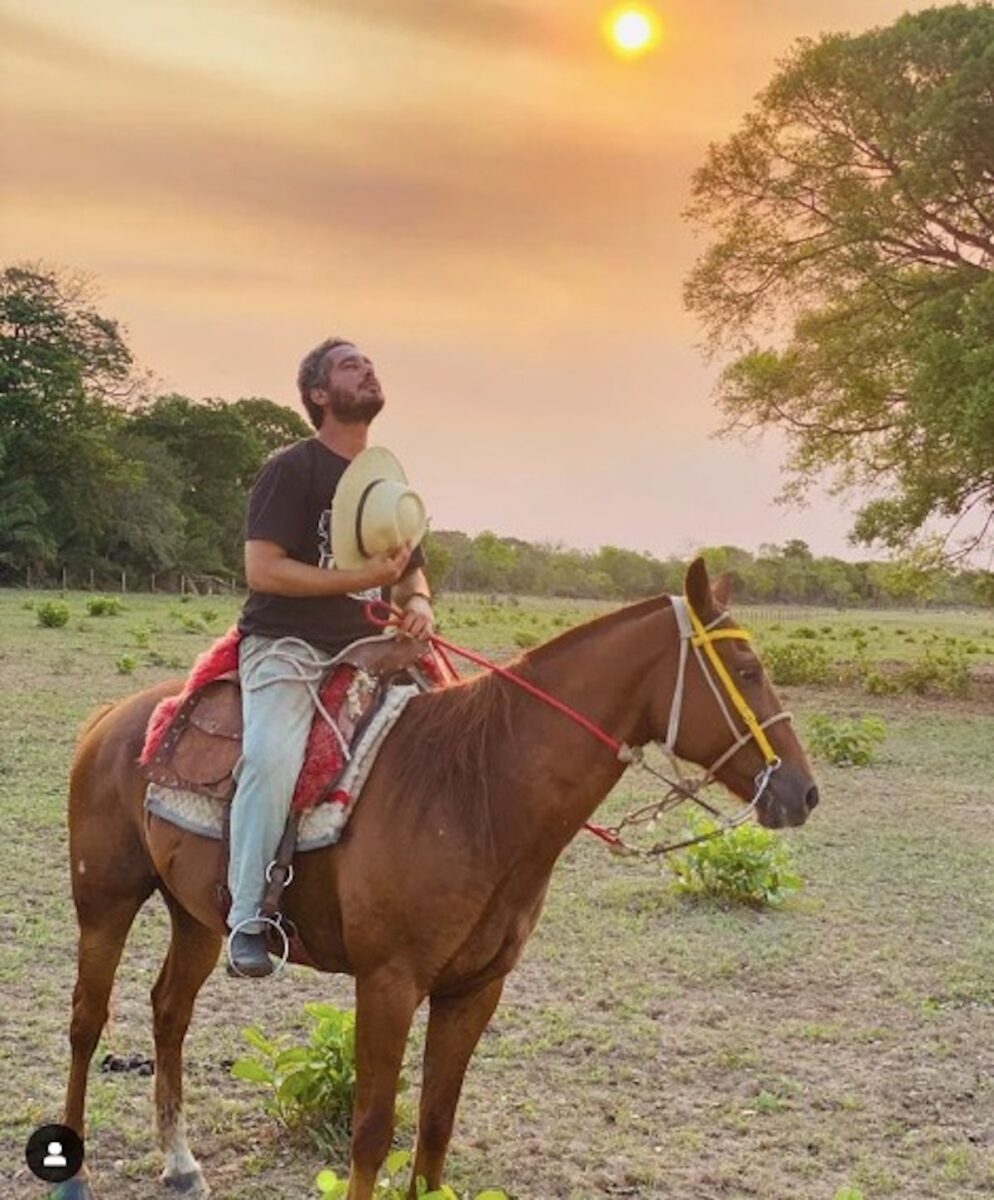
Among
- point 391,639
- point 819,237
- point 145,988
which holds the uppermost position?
point 819,237

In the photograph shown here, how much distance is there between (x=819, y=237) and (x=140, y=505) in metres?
40.3

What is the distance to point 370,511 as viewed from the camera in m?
3.95

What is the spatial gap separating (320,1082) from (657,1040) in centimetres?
210

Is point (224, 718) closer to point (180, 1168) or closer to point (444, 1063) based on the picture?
point (444, 1063)

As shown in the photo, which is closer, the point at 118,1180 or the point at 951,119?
the point at 118,1180

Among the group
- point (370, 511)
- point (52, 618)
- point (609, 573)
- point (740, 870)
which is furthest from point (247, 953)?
point (609, 573)

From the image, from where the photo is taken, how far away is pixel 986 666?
105 feet

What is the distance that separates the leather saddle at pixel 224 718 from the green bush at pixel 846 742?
12.6 metres

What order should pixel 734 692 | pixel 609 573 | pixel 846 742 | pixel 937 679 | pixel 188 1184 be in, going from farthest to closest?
pixel 609 573 < pixel 937 679 < pixel 846 742 < pixel 188 1184 < pixel 734 692

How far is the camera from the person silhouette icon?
4.38 m

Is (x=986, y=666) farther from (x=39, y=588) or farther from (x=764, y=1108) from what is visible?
(x=39, y=588)

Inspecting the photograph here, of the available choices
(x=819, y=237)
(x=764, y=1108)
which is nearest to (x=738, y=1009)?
(x=764, y=1108)

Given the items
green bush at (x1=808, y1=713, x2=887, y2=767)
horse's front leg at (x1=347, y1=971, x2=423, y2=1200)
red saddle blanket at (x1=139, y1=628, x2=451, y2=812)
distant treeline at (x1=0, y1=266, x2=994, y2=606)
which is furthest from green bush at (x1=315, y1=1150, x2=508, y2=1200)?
distant treeline at (x1=0, y1=266, x2=994, y2=606)

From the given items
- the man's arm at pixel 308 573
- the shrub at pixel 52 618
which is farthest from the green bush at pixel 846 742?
the shrub at pixel 52 618
